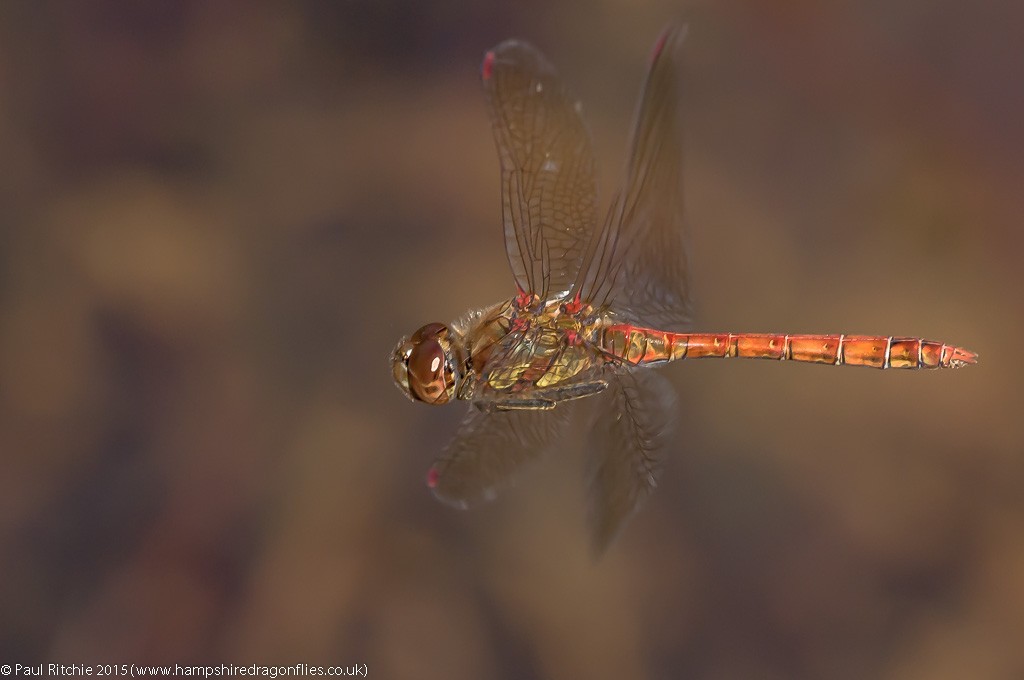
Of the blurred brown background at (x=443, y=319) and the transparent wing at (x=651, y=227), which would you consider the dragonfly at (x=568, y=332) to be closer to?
the transparent wing at (x=651, y=227)

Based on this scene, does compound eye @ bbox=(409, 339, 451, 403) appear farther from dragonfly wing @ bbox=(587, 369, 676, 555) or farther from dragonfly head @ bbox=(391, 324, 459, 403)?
dragonfly wing @ bbox=(587, 369, 676, 555)

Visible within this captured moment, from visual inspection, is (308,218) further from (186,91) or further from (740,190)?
(740,190)

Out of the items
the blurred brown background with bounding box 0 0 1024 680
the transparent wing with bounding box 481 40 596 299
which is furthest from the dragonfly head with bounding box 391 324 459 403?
the blurred brown background with bounding box 0 0 1024 680

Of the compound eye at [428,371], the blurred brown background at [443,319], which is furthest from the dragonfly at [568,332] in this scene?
the blurred brown background at [443,319]

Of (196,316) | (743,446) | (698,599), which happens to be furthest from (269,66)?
(698,599)

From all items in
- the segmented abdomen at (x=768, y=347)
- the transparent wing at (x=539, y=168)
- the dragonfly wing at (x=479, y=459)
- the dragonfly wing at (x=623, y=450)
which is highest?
the transparent wing at (x=539, y=168)

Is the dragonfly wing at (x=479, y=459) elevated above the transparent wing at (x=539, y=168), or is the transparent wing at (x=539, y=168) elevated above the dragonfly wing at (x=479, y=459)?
the transparent wing at (x=539, y=168)

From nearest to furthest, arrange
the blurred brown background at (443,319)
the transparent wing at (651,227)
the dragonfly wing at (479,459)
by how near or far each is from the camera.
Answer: the transparent wing at (651,227), the dragonfly wing at (479,459), the blurred brown background at (443,319)
